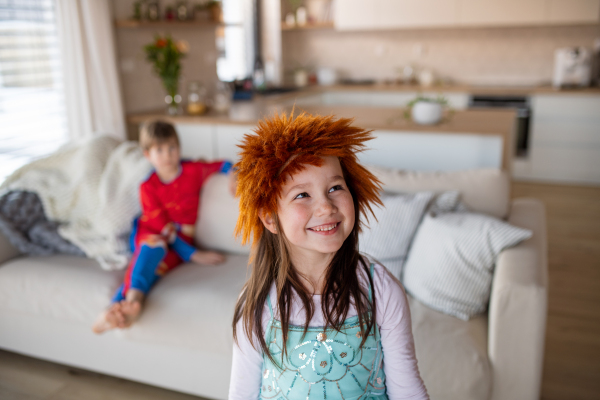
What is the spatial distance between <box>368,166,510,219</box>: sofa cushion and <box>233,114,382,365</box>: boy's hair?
3.47 ft

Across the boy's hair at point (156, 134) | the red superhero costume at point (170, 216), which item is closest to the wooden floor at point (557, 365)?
the red superhero costume at point (170, 216)

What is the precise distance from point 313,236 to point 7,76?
2.93m

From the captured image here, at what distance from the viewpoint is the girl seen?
100 centimetres

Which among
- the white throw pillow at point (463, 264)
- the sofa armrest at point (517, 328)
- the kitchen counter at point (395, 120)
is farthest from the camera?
the kitchen counter at point (395, 120)

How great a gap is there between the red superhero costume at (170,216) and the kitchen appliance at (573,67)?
3825 mm

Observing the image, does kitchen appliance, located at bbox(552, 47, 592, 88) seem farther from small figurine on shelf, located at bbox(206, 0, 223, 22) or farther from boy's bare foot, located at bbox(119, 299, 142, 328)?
boy's bare foot, located at bbox(119, 299, 142, 328)

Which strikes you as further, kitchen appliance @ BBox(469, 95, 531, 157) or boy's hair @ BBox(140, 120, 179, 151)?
kitchen appliance @ BBox(469, 95, 531, 157)

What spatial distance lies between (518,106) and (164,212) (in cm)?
389

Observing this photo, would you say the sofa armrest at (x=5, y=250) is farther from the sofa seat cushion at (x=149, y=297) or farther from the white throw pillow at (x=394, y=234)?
the white throw pillow at (x=394, y=234)

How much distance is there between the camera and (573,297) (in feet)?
9.09

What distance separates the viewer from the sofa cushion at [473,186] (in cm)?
210

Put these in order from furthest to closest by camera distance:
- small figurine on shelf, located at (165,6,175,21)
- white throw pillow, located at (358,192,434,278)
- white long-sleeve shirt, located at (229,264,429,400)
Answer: small figurine on shelf, located at (165,6,175,21) < white throw pillow, located at (358,192,434,278) < white long-sleeve shirt, located at (229,264,429,400)

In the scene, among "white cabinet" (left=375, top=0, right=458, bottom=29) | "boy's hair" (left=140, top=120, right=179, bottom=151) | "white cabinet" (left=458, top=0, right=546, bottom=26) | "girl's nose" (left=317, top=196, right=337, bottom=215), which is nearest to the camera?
"girl's nose" (left=317, top=196, right=337, bottom=215)

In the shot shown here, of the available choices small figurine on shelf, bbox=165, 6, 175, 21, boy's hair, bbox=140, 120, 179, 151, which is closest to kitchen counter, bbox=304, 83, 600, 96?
small figurine on shelf, bbox=165, 6, 175, 21
